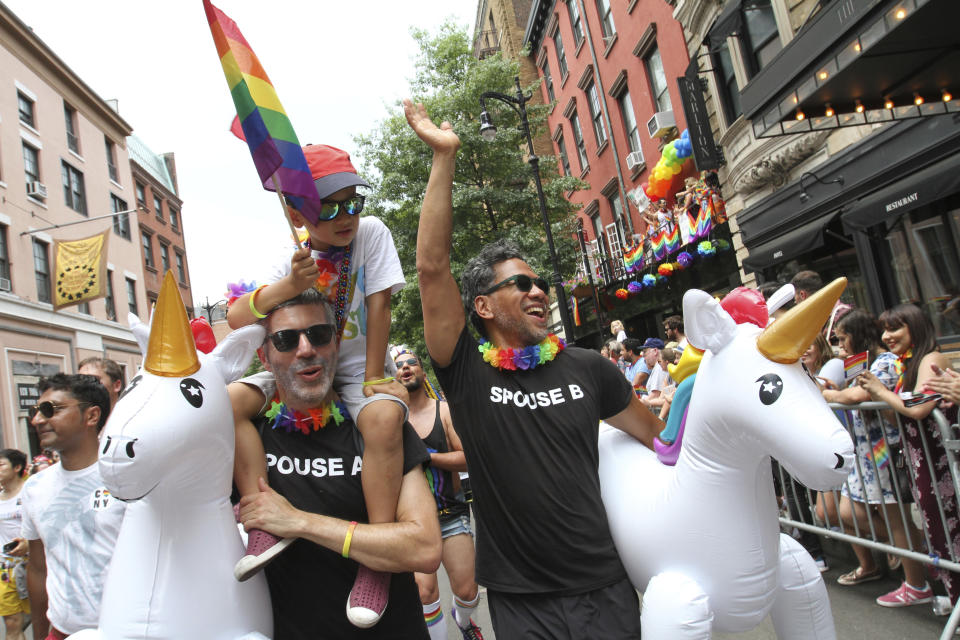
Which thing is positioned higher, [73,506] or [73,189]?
[73,189]

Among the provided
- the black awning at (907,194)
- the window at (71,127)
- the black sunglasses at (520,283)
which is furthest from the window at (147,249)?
the black sunglasses at (520,283)

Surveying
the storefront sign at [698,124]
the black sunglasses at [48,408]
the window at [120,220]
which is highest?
the window at [120,220]

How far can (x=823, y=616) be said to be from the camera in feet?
7.79

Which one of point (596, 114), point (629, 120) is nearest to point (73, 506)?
point (629, 120)

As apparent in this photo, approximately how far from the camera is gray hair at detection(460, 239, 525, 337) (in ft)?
9.30

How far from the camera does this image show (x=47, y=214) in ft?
68.3

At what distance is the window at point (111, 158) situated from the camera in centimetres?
2643

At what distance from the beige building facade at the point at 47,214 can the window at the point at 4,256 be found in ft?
0.08

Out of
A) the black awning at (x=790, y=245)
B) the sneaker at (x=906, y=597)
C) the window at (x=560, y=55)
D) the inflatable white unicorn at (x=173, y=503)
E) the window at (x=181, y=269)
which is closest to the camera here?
the inflatable white unicorn at (x=173, y=503)

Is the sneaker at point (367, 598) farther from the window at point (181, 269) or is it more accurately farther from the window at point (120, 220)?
the window at point (181, 269)

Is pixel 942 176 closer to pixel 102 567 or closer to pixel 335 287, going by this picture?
pixel 335 287

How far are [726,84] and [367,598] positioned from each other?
43.1ft

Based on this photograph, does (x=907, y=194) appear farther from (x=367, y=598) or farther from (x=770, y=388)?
(x=367, y=598)

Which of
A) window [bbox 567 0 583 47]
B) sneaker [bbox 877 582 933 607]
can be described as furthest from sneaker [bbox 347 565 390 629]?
window [bbox 567 0 583 47]
